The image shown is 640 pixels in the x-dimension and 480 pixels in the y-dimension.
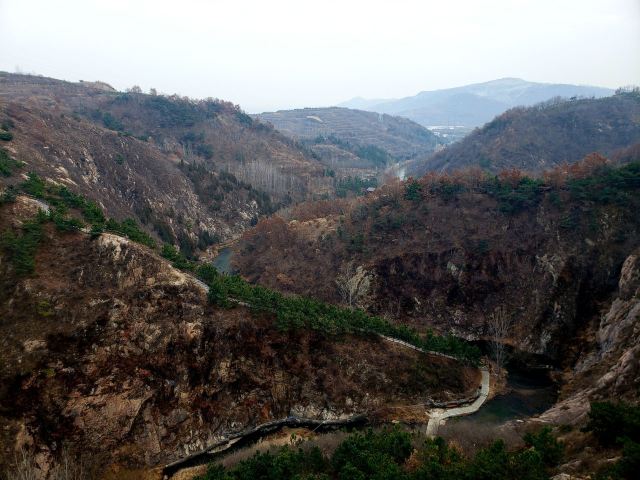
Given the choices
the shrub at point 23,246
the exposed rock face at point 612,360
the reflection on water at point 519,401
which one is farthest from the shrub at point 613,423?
the shrub at point 23,246

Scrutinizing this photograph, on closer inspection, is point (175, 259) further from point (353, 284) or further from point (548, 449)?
point (548, 449)

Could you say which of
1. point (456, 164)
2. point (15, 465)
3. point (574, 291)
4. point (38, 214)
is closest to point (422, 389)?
point (574, 291)

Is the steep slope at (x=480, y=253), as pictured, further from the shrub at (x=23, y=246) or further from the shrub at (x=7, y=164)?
the shrub at (x=7, y=164)

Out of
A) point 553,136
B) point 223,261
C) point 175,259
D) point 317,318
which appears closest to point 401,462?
point 317,318

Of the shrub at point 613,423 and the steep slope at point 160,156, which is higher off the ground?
the steep slope at point 160,156

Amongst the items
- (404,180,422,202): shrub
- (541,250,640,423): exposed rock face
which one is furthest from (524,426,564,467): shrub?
(404,180,422,202): shrub

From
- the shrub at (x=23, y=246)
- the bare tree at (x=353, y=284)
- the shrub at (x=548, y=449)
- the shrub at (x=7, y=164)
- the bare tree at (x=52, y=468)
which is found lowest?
the bare tree at (x=52, y=468)

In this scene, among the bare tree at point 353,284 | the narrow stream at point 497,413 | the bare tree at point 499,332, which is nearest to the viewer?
the narrow stream at point 497,413
